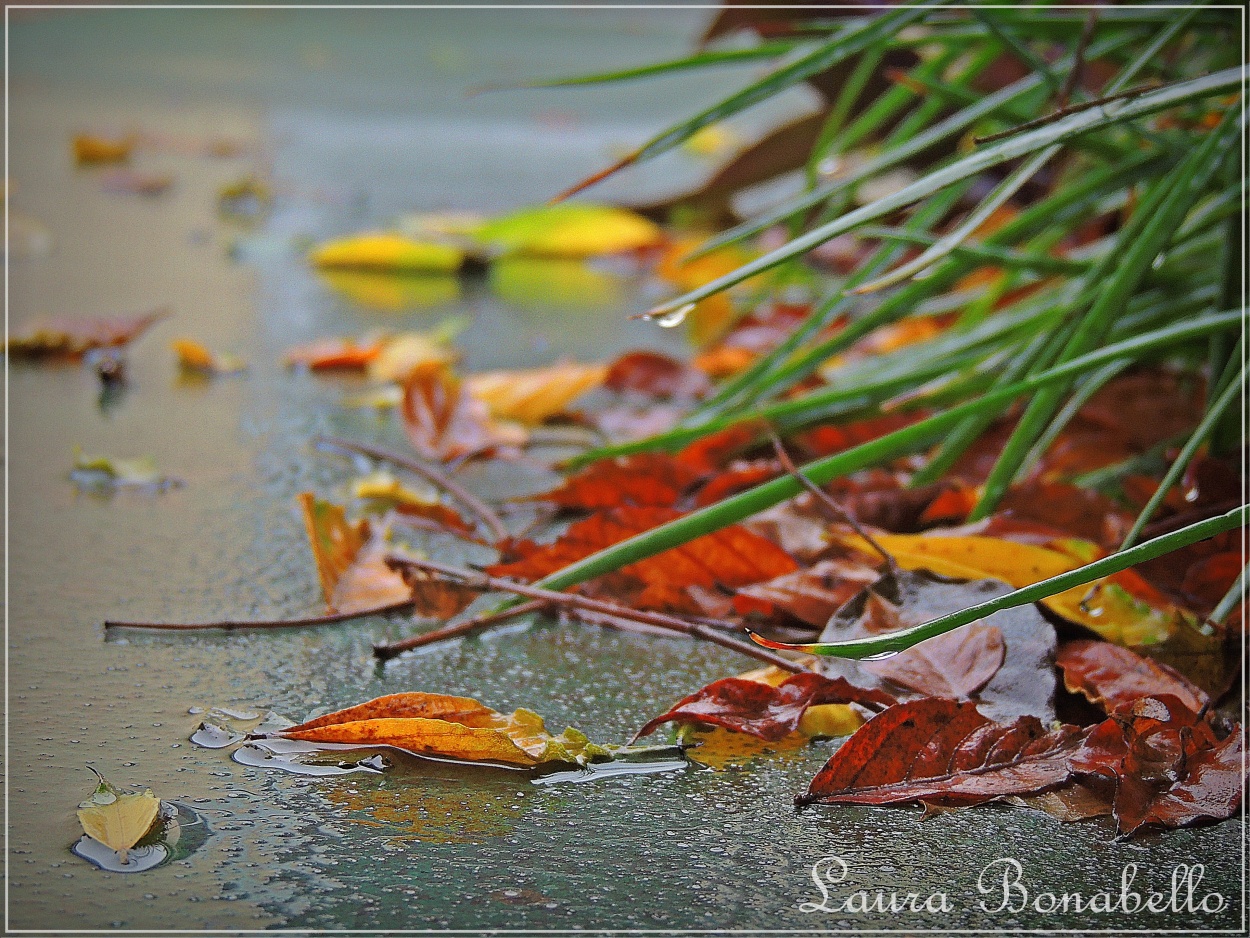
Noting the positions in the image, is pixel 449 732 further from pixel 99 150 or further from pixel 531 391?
pixel 99 150

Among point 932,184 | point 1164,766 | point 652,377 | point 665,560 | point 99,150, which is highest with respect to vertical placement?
point 99,150

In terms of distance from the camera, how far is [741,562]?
0.95 meters

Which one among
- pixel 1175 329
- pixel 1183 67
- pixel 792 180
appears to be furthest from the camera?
pixel 792 180

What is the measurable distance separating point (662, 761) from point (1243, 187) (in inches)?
24.4

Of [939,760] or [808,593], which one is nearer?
[939,760]

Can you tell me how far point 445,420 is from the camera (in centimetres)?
134

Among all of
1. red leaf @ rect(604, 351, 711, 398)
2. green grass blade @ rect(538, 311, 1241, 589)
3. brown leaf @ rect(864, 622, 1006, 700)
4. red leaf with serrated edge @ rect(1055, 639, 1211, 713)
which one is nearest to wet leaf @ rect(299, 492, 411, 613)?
green grass blade @ rect(538, 311, 1241, 589)

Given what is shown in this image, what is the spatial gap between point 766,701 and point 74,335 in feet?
3.93

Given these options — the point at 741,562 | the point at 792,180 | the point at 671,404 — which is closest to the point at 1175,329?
the point at 741,562

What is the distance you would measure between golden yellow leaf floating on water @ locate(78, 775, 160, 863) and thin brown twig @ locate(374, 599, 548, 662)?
224mm

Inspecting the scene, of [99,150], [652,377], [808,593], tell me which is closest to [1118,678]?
[808,593]

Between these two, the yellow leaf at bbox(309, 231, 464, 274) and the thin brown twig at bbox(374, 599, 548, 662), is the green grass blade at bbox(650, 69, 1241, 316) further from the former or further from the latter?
the yellow leaf at bbox(309, 231, 464, 274)

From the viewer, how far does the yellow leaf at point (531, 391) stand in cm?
145

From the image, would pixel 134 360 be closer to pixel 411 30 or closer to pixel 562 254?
pixel 562 254
